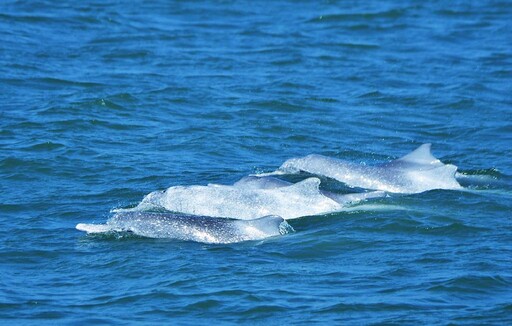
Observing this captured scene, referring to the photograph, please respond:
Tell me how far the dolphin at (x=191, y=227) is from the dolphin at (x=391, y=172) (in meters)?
2.44

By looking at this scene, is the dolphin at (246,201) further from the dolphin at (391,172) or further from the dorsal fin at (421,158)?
the dorsal fin at (421,158)

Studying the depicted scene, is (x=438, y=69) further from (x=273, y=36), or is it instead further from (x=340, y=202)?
(x=340, y=202)

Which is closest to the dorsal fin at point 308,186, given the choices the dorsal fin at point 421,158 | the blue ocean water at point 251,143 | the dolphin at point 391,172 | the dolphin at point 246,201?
the dolphin at point 246,201

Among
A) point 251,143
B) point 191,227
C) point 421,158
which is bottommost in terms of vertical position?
point 251,143

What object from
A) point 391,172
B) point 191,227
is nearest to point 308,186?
point 191,227

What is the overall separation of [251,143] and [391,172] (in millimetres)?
3473

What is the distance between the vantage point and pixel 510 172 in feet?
52.6

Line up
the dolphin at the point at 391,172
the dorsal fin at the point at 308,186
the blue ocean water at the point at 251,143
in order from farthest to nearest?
the dolphin at the point at 391,172 → the dorsal fin at the point at 308,186 → the blue ocean water at the point at 251,143

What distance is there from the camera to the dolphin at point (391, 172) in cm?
1489

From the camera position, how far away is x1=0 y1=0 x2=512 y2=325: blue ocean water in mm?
11172

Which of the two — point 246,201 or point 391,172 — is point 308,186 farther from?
point 391,172

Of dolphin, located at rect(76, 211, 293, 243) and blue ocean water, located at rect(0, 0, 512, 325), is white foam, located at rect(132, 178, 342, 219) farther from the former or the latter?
dolphin, located at rect(76, 211, 293, 243)

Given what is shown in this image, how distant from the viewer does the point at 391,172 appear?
49.8 ft

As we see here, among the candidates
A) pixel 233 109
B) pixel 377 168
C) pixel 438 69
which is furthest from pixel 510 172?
pixel 438 69
